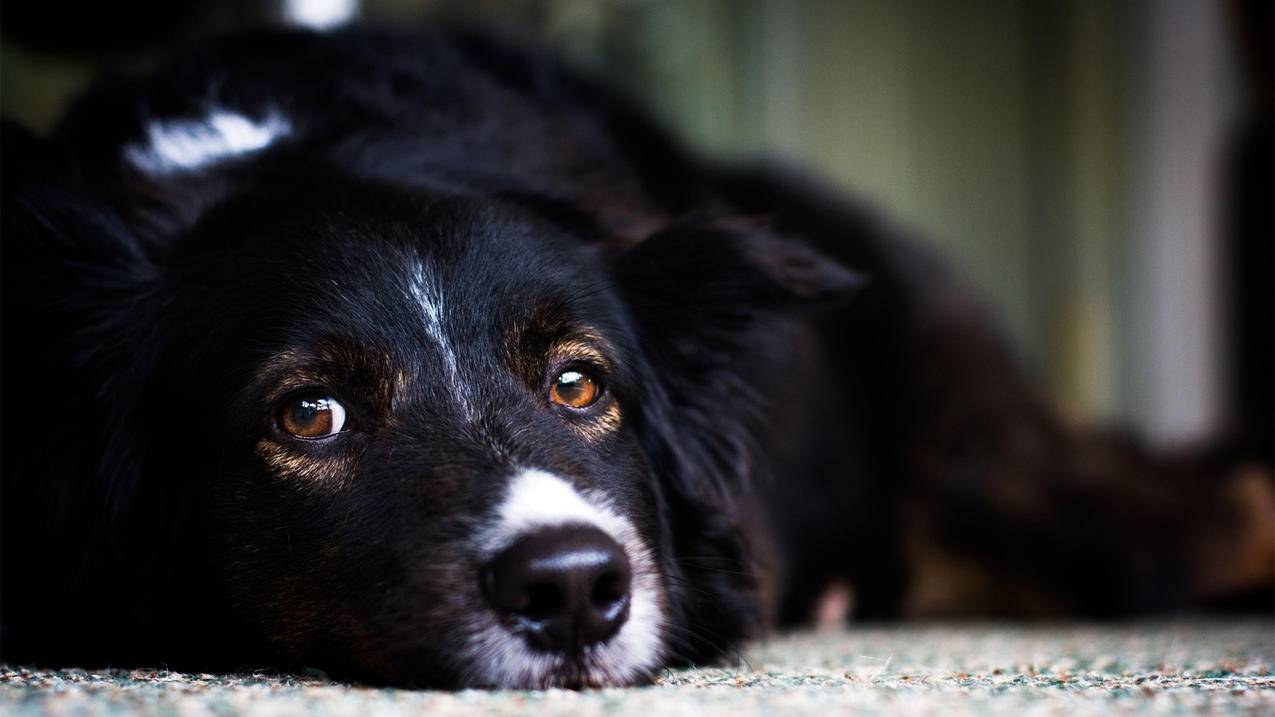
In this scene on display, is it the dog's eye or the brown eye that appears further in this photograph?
the brown eye

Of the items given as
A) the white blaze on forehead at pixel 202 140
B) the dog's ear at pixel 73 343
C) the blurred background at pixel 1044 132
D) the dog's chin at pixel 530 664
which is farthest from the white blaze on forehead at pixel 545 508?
the blurred background at pixel 1044 132

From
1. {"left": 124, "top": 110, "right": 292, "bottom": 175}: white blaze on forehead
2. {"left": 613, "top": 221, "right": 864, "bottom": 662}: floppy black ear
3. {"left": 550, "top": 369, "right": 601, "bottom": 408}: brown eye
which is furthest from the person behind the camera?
{"left": 124, "top": 110, "right": 292, "bottom": 175}: white blaze on forehead

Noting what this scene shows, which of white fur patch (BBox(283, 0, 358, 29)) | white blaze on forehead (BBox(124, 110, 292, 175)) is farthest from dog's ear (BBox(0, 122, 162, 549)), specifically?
white fur patch (BBox(283, 0, 358, 29))

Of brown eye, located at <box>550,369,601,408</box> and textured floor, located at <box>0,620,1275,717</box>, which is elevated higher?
brown eye, located at <box>550,369,601,408</box>

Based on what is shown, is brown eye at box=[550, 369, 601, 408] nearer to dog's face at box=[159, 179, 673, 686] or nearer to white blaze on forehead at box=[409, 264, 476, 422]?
dog's face at box=[159, 179, 673, 686]

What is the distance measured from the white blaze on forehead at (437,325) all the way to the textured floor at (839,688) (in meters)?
0.47

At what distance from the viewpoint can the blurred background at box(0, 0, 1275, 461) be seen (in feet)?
17.3

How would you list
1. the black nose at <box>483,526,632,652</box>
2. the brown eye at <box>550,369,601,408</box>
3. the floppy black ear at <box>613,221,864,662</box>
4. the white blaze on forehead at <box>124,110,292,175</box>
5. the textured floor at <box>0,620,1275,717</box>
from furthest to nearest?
1. the white blaze on forehead at <box>124,110,292,175</box>
2. the floppy black ear at <box>613,221,864,662</box>
3. the brown eye at <box>550,369,601,408</box>
4. the black nose at <box>483,526,632,652</box>
5. the textured floor at <box>0,620,1275,717</box>

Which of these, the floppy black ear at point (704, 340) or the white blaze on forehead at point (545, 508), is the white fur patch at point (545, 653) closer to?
the white blaze on forehead at point (545, 508)

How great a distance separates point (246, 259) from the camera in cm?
208

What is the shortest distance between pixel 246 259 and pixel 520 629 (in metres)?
0.85

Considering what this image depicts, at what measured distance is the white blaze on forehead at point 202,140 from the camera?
8.11ft

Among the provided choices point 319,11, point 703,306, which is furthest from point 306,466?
point 319,11

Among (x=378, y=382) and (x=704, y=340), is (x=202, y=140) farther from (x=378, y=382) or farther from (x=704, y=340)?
(x=704, y=340)
